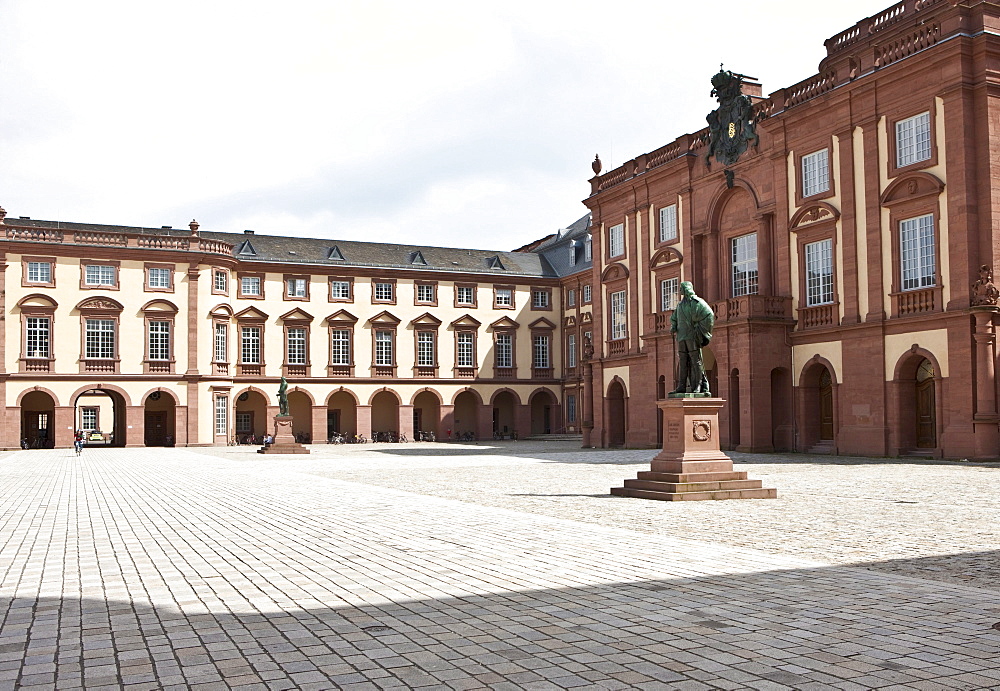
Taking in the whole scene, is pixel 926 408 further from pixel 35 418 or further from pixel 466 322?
pixel 35 418

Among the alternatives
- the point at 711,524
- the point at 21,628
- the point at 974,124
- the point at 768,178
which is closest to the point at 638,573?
the point at 711,524

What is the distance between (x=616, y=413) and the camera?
46906 mm

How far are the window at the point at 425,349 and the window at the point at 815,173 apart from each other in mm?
34245

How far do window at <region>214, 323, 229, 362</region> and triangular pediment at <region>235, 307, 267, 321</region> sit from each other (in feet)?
3.43

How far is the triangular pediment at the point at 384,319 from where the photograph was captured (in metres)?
63.3

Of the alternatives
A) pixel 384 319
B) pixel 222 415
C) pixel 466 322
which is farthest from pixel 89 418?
pixel 466 322

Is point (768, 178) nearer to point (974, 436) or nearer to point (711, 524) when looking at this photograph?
point (974, 436)

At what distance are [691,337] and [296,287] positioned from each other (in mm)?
47010

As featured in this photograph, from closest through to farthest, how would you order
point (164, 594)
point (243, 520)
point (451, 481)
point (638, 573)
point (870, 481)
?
point (164, 594), point (638, 573), point (243, 520), point (870, 481), point (451, 481)

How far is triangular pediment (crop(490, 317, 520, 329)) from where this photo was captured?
6694 centimetres

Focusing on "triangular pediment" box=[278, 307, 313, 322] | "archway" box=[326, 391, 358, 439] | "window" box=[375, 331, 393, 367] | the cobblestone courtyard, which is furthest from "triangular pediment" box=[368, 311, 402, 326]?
the cobblestone courtyard

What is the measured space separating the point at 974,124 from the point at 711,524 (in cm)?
2145

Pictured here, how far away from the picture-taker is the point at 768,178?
121ft

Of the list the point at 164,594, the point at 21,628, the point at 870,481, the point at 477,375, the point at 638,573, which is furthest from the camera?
the point at 477,375
